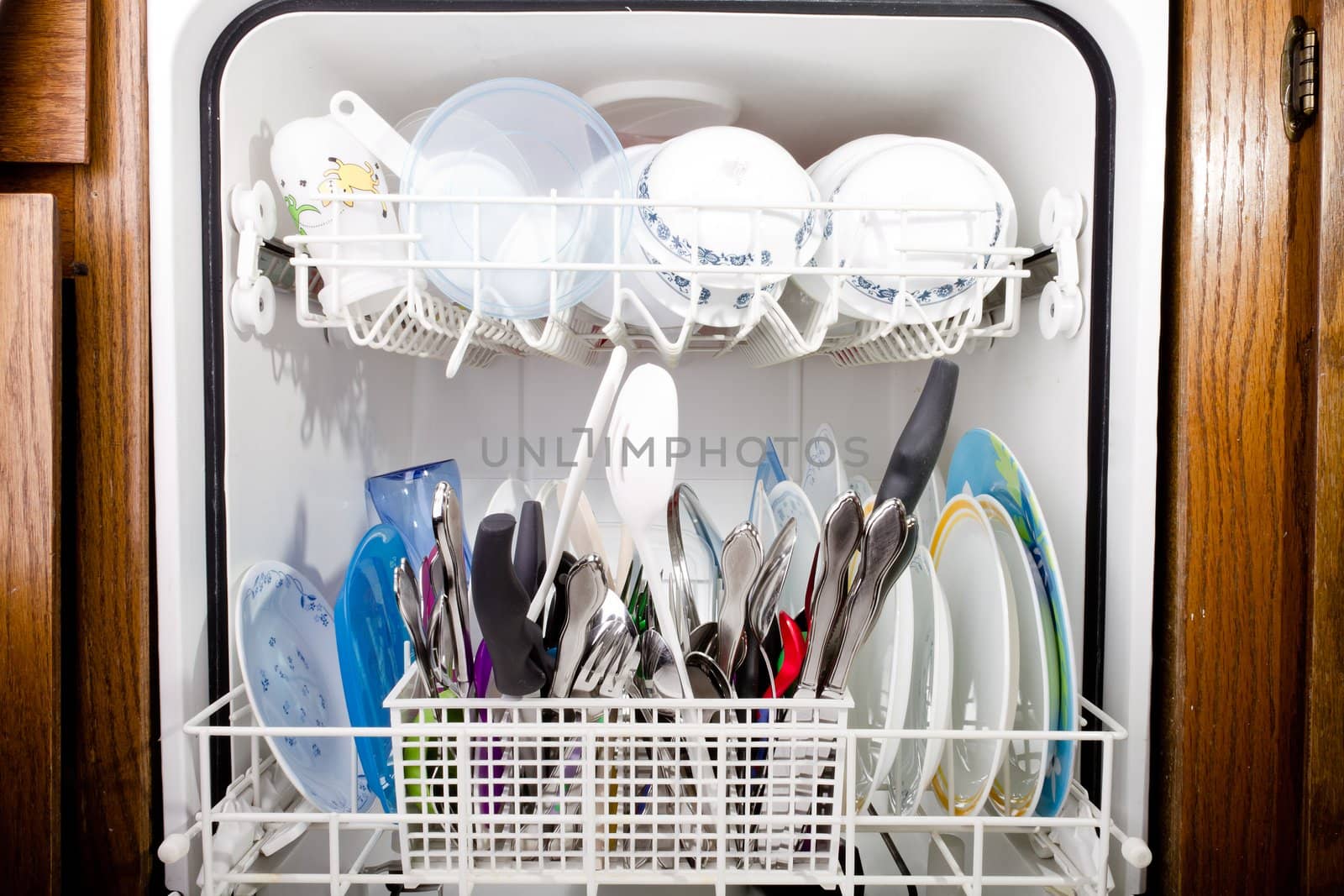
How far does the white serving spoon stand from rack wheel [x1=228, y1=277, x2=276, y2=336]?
0.32 m

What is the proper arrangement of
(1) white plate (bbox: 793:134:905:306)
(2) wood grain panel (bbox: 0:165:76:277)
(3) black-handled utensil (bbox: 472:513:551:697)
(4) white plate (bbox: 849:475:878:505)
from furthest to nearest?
1. (4) white plate (bbox: 849:475:878:505)
2. (1) white plate (bbox: 793:134:905:306)
3. (2) wood grain panel (bbox: 0:165:76:277)
4. (3) black-handled utensil (bbox: 472:513:551:697)

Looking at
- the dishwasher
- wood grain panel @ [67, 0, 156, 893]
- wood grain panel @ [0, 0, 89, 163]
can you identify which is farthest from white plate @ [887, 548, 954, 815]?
wood grain panel @ [0, 0, 89, 163]

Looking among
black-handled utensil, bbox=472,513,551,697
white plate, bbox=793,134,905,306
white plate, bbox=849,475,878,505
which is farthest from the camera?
white plate, bbox=849,475,878,505

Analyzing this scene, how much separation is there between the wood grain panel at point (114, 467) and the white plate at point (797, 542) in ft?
1.71

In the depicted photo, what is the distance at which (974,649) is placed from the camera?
634mm

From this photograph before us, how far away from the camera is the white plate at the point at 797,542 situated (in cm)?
72

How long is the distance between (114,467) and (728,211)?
49 cm

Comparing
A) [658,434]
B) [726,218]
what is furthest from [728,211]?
[658,434]

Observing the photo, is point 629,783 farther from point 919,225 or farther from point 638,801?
point 919,225

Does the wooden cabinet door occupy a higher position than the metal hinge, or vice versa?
the metal hinge

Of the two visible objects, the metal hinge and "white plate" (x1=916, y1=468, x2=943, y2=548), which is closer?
the metal hinge

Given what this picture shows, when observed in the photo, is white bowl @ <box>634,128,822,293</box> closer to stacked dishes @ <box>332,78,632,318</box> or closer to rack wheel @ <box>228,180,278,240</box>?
stacked dishes @ <box>332,78,632,318</box>

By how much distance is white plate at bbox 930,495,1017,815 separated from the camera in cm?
55

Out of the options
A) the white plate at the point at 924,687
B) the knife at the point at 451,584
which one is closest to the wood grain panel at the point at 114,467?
the knife at the point at 451,584
